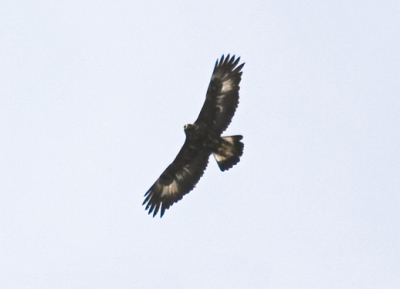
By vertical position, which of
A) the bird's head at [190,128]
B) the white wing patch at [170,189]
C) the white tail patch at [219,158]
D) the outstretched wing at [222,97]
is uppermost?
the outstretched wing at [222,97]

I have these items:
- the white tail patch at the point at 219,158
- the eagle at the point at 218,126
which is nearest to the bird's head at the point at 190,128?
the eagle at the point at 218,126

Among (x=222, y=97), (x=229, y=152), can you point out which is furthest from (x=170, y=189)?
(x=222, y=97)

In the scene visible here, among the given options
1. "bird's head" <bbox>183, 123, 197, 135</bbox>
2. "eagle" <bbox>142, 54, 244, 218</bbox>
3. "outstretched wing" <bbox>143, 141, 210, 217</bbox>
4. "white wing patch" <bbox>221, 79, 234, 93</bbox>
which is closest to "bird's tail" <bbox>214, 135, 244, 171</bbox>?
"eagle" <bbox>142, 54, 244, 218</bbox>

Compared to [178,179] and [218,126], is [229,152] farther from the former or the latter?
[178,179]

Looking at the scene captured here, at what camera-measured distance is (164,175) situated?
83.3ft

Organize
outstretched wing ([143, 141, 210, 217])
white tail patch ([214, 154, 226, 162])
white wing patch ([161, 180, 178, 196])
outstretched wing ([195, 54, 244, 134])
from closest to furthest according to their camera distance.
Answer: outstretched wing ([195, 54, 244, 134]), white tail patch ([214, 154, 226, 162]), outstretched wing ([143, 141, 210, 217]), white wing patch ([161, 180, 178, 196])

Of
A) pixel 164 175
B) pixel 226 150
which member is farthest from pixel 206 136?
pixel 164 175

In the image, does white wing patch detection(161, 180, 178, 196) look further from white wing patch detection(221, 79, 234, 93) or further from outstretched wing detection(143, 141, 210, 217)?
white wing patch detection(221, 79, 234, 93)

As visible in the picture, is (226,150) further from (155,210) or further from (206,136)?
(155,210)

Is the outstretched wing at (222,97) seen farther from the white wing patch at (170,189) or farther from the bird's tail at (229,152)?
the white wing patch at (170,189)

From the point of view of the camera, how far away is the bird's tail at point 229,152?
23.8 metres

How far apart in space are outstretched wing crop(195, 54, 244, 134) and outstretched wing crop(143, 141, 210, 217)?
107 centimetres

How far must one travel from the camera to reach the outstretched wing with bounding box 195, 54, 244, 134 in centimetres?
2348

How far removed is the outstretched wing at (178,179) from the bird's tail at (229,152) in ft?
1.81
